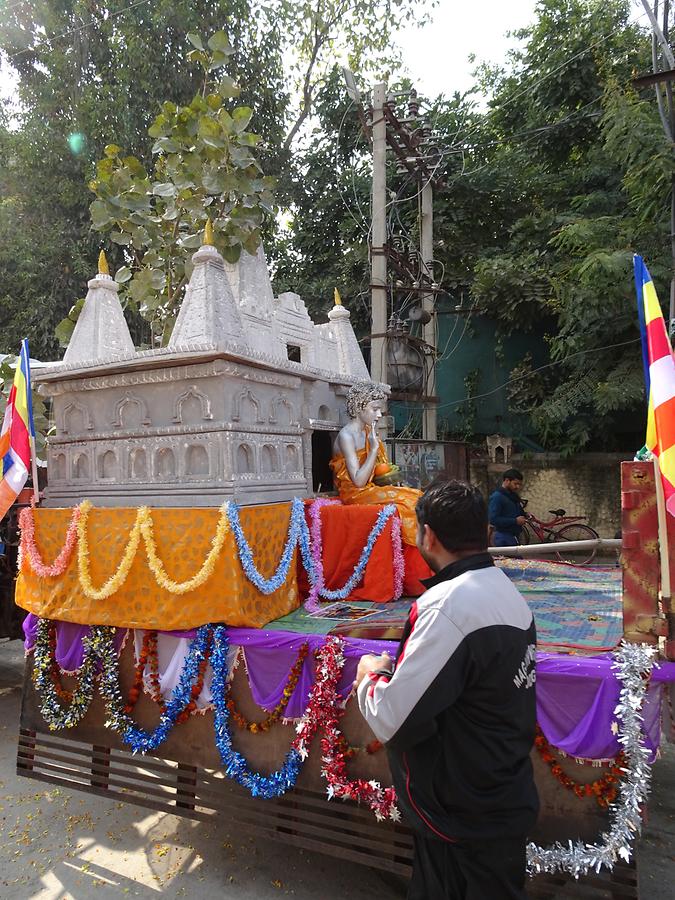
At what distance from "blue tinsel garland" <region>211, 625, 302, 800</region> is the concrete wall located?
9.58m

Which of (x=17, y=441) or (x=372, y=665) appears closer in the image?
(x=372, y=665)

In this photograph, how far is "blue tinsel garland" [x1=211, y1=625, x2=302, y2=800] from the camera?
330 centimetres

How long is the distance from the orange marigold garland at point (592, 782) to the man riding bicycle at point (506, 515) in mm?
4518

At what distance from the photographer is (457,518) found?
1910 mm

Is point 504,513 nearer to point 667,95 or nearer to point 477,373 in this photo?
point 667,95

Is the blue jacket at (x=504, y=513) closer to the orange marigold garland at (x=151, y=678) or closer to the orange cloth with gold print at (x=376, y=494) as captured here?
the orange cloth with gold print at (x=376, y=494)

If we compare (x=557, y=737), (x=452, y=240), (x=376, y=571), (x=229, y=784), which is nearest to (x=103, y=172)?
(x=376, y=571)

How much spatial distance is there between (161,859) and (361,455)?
10.4 feet

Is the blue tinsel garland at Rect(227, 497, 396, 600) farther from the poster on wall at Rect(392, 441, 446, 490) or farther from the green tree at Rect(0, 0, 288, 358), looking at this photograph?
the green tree at Rect(0, 0, 288, 358)

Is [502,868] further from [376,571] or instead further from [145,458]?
[145,458]

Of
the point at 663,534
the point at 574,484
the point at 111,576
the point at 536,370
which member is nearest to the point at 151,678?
the point at 111,576

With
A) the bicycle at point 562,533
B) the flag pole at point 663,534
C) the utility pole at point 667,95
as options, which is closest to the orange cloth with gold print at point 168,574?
the flag pole at point 663,534

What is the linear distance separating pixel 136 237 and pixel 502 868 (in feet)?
18.5

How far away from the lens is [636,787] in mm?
2598
